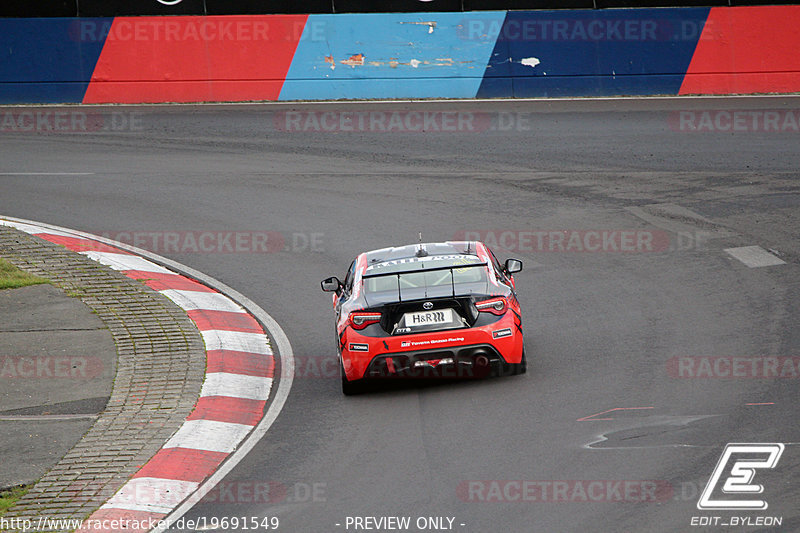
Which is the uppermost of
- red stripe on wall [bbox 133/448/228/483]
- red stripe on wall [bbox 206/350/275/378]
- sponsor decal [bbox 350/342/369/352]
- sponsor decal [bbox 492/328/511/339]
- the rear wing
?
the rear wing

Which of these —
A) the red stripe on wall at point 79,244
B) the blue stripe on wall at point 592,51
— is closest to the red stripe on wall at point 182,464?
the red stripe on wall at point 79,244

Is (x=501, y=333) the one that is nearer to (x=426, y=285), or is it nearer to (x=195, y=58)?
(x=426, y=285)

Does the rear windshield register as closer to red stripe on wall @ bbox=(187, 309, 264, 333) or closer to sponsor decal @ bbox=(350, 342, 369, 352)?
sponsor decal @ bbox=(350, 342, 369, 352)

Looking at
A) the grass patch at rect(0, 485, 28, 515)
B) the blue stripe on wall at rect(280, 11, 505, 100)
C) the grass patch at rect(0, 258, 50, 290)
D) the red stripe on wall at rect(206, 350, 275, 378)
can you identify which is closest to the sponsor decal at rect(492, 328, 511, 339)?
the red stripe on wall at rect(206, 350, 275, 378)

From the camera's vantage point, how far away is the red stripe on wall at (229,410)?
33.7ft

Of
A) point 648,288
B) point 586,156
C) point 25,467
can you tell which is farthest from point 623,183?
point 25,467

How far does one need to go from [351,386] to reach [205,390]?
156 cm

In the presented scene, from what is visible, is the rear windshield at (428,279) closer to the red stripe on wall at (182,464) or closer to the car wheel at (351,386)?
the car wheel at (351,386)

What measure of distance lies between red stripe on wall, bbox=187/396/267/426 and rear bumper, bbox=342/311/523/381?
38.1 inches

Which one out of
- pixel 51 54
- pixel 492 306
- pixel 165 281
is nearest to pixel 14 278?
pixel 165 281

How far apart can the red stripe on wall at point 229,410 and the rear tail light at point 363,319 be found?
1.19 meters

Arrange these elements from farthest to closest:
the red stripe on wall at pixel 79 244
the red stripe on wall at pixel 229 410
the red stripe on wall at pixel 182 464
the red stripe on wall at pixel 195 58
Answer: the red stripe on wall at pixel 195 58
the red stripe on wall at pixel 79 244
the red stripe on wall at pixel 229 410
the red stripe on wall at pixel 182 464

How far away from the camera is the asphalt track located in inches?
329

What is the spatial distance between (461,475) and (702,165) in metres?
12.1
